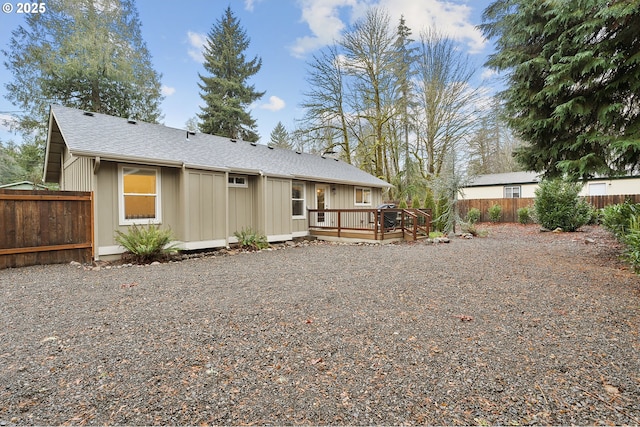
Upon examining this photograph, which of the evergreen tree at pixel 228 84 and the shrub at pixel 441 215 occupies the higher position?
the evergreen tree at pixel 228 84

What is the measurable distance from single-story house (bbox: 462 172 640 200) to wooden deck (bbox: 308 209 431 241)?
23.0ft

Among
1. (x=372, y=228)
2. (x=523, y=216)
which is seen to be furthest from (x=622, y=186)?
(x=372, y=228)

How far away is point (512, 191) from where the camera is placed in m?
20.4

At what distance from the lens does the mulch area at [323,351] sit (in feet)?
6.06

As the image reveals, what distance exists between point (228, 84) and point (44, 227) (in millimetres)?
18053

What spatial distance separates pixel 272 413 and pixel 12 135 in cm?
2251

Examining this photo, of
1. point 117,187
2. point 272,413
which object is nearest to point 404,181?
point 117,187

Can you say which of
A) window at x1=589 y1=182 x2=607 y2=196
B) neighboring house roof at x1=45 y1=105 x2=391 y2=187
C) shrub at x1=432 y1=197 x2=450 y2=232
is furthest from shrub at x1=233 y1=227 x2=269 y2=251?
window at x1=589 y1=182 x2=607 y2=196

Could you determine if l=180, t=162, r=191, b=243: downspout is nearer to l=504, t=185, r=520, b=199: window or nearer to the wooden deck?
the wooden deck

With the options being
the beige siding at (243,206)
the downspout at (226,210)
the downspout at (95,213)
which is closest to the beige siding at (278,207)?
the beige siding at (243,206)

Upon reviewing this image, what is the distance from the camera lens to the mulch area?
185 cm

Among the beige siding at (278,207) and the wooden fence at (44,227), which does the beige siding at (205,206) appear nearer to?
the beige siding at (278,207)

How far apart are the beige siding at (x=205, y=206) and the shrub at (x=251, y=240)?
574mm

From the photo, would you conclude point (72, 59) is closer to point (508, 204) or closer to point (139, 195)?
point (139, 195)
